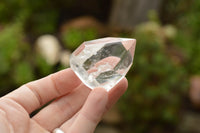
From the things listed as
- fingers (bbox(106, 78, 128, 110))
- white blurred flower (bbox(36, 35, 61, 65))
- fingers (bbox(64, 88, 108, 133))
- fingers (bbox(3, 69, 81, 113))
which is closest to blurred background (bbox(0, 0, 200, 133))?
white blurred flower (bbox(36, 35, 61, 65))

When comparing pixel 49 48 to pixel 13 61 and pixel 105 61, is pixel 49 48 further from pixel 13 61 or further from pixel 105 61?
pixel 105 61

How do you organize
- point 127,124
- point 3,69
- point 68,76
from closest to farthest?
point 68,76, point 3,69, point 127,124

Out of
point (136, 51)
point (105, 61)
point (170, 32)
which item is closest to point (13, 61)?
point (136, 51)

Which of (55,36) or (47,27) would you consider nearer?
(55,36)

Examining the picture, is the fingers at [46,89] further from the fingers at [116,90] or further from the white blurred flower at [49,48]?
the white blurred flower at [49,48]

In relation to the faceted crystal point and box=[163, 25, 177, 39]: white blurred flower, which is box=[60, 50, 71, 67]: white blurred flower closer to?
box=[163, 25, 177, 39]: white blurred flower

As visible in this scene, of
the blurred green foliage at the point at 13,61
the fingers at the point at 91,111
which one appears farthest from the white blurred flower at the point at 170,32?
the fingers at the point at 91,111

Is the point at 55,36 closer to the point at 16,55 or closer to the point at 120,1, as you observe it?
the point at 16,55

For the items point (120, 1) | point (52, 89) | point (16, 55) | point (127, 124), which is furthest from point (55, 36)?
point (52, 89)
